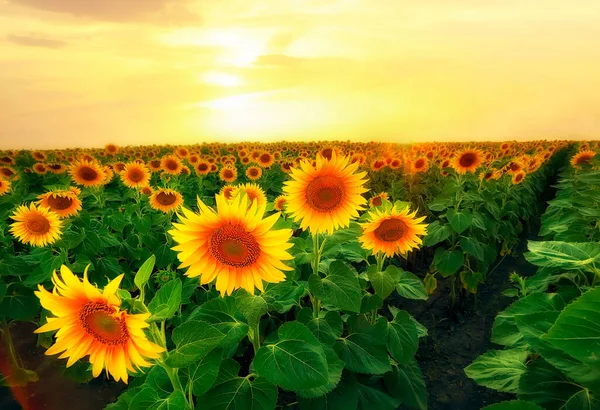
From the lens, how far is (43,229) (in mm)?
4016

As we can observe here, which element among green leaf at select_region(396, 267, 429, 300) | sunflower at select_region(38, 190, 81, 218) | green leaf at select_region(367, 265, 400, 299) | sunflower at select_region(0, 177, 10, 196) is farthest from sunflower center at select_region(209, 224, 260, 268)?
sunflower at select_region(0, 177, 10, 196)

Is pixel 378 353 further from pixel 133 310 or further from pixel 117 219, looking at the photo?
pixel 117 219

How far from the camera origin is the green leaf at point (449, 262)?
5345 mm

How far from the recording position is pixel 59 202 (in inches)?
188

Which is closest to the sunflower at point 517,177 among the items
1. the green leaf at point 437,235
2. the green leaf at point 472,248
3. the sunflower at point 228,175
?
the green leaf at point 472,248

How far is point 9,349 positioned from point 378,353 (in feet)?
13.7

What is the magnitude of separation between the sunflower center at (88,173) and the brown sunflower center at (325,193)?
5.96 metres

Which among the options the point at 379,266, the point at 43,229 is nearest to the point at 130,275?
the point at 43,229

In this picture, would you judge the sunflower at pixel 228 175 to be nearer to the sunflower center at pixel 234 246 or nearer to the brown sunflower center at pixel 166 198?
the brown sunflower center at pixel 166 198

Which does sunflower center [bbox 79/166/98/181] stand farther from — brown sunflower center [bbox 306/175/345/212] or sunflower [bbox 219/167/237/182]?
brown sunflower center [bbox 306/175/345/212]

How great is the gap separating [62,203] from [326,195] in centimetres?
390

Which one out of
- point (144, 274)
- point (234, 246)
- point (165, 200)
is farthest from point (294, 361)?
point (165, 200)

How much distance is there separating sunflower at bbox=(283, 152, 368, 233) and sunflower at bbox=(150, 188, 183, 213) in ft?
12.5

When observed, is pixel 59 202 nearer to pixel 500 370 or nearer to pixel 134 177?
pixel 134 177
